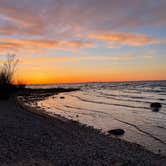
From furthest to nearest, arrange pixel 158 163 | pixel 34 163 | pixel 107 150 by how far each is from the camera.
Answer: pixel 107 150 → pixel 158 163 → pixel 34 163

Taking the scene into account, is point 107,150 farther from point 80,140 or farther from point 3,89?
point 3,89

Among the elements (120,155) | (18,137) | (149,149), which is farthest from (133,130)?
(18,137)

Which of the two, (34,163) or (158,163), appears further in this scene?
(158,163)

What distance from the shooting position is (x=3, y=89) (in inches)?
1465

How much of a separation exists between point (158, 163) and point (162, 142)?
13.6 feet

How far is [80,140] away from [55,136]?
3.98 ft

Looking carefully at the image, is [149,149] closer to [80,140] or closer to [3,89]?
[80,140]

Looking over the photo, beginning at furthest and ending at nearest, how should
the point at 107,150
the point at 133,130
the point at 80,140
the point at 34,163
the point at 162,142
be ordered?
the point at 133,130
the point at 162,142
the point at 80,140
the point at 107,150
the point at 34,163

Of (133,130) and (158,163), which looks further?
(133,130)

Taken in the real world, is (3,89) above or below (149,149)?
above

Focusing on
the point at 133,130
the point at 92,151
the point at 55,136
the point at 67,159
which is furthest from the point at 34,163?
the point at 133,130

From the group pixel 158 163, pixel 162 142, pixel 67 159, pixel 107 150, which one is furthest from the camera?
pixel 162 142

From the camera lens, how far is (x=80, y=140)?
11695mm

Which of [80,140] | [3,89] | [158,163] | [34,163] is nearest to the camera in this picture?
[34,163]
